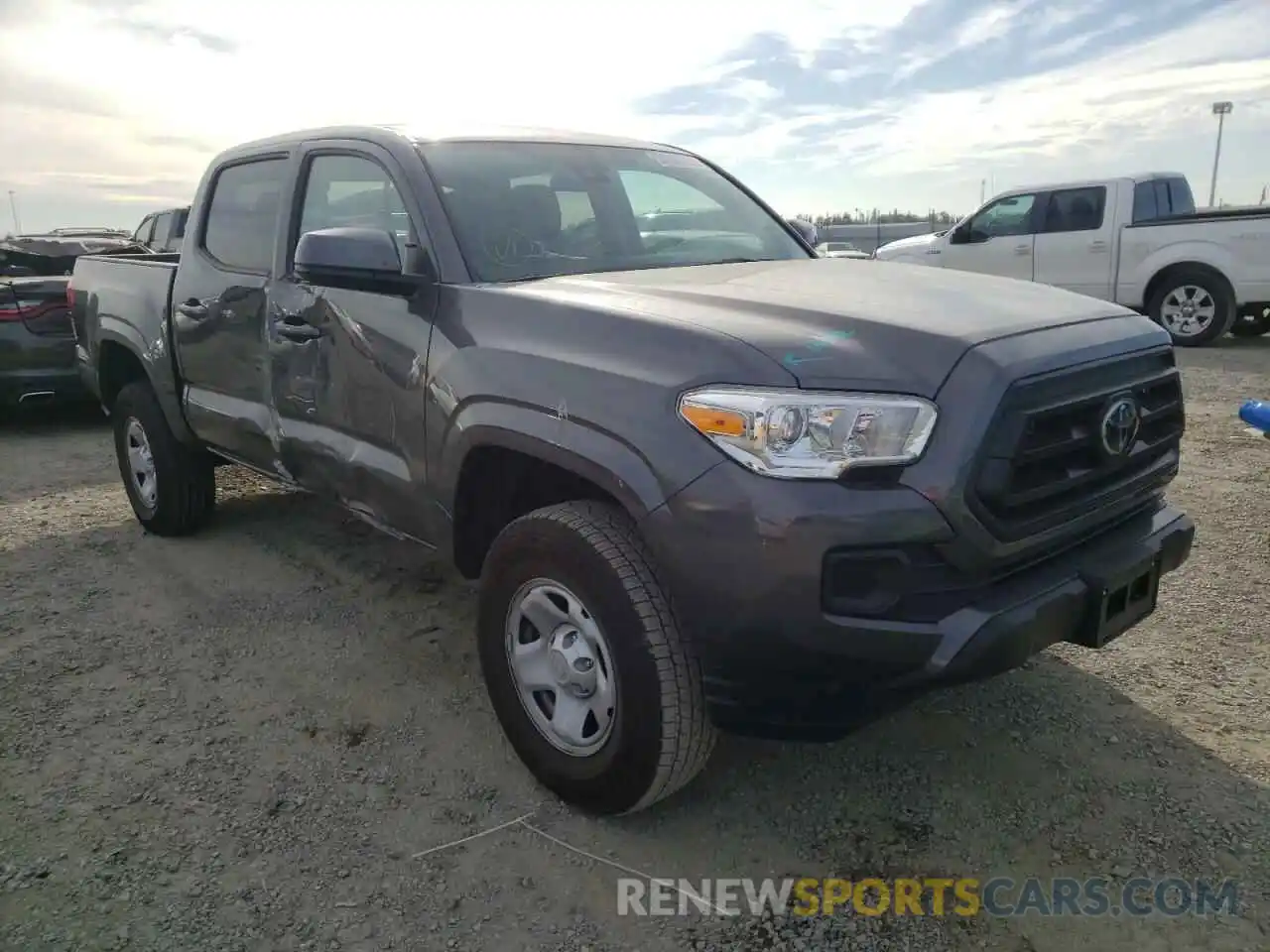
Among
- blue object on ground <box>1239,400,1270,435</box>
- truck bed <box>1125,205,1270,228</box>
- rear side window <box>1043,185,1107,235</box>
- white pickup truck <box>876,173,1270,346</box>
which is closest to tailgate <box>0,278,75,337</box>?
blue object on ground <box>1239,400,1270,435</box>

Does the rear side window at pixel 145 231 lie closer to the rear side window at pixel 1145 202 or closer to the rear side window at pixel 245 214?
the rear side window at pixel 245 214

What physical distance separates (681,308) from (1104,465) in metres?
1.14

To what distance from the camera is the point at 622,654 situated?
7.65 ft

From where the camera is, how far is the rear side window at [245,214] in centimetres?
392

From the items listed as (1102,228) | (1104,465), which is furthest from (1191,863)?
(1102,228)

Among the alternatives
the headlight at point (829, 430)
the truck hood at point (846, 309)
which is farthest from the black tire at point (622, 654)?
the truck hood at point (846, 309)

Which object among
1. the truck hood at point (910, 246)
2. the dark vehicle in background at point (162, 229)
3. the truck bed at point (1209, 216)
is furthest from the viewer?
the truck hood at point (910, 246)

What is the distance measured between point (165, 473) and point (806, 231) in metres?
3.36

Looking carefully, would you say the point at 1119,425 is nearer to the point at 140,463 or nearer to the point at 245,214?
the point at 245,214

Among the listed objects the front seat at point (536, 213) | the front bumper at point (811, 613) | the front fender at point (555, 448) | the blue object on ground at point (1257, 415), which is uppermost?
the front seat at point (536, 213)

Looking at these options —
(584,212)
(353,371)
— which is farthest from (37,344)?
(584,212)

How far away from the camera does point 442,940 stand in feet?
7.30

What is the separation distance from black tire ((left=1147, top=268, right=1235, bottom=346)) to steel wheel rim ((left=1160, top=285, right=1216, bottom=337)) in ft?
0.07

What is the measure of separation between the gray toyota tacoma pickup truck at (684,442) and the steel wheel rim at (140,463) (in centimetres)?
168
